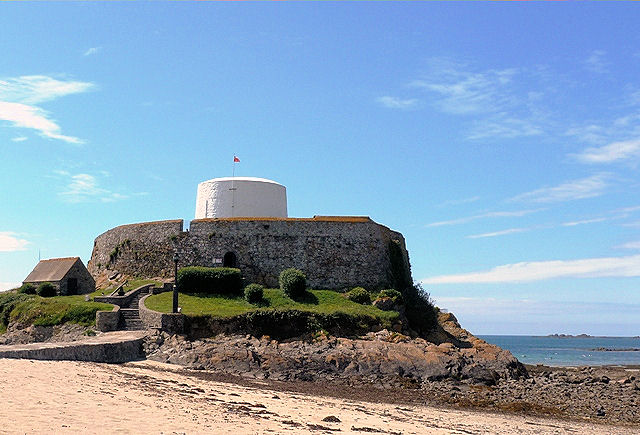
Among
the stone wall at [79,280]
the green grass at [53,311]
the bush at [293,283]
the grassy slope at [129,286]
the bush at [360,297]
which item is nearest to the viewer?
the green grass at [53,311]

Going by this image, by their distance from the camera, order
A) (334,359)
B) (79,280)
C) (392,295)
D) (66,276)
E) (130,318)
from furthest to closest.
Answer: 1. (79,280)
2. (66,276)
3. (392,295)
4. (130,318)
5. (334,359)

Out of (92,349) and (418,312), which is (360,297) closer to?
(418,312)

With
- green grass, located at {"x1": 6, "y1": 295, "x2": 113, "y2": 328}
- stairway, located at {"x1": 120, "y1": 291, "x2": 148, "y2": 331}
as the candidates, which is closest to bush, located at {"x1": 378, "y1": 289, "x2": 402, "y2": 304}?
stairway, located at {"x1": 120, "y1": 291, "x2": 148, "y2": 331}

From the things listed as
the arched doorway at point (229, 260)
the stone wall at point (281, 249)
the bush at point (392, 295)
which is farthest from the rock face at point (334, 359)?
the arched doorway at point (229, 260)

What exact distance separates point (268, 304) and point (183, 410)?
20818mm

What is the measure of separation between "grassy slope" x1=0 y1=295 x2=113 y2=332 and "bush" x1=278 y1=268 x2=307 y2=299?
9955 mm

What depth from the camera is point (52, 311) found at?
34812 millimetres

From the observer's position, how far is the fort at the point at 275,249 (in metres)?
41.3

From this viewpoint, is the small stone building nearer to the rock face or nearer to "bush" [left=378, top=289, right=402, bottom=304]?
the rock face

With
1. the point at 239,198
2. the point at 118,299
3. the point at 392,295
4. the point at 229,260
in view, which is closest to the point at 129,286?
the point at 118,299

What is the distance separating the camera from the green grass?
33594 mm

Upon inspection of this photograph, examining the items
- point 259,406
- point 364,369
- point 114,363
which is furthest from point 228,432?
point 364,369

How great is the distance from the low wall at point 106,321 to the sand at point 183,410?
28.4 feet

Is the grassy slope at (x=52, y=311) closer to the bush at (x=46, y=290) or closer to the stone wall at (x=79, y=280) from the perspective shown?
the bush at (x=46, y=290)
